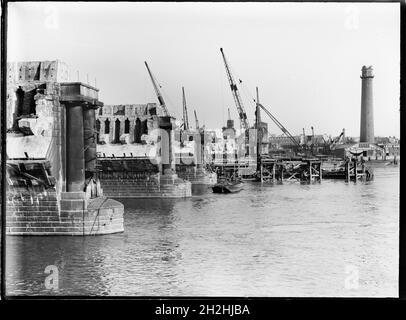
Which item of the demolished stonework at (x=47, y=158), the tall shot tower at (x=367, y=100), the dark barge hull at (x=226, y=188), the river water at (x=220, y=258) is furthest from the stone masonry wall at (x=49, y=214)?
the dark barge hull at (x=226, y=188)

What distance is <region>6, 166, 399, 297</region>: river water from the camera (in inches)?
393

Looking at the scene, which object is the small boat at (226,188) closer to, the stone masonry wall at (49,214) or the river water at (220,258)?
the river water at (220,258)

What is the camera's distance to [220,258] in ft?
41.7

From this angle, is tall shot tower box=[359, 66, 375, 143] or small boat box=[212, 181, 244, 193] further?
small boat box=[212, 181, 244, 193]

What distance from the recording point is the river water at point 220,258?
393 inches

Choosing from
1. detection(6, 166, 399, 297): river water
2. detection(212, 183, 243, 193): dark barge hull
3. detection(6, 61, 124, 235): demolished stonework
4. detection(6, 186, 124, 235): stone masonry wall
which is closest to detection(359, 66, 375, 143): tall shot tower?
detection(6, 166, 399, 297): river water

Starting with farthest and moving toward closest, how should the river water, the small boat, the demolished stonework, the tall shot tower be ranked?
the small boat < the demolished stonework < the tall shot tower < the river water

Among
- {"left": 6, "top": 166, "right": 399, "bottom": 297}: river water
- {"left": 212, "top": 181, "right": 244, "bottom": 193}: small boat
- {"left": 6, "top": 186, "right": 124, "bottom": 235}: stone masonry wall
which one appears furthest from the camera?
{"left": 212, "top": 181, "right": 244, "bottom": 193}: small boat

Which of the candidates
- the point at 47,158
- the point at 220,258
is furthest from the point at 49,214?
the point at 220,258

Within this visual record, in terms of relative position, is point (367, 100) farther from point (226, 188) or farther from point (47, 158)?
point (226, 188)

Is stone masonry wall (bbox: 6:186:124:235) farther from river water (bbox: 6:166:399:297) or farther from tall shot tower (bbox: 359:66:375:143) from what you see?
tall shot tower (bbox: 359:66:375:143)
